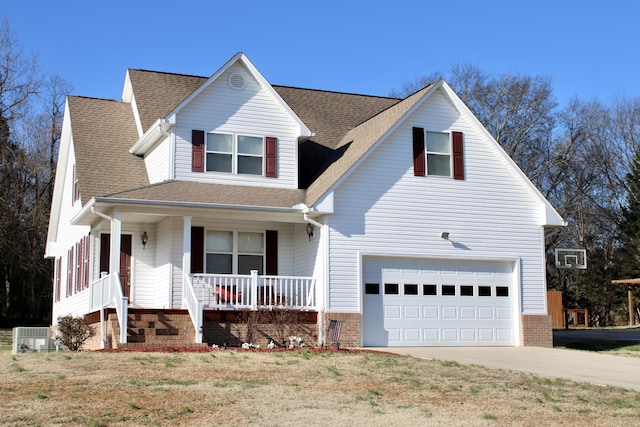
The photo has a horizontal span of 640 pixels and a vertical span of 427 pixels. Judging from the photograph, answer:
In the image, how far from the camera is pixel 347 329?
806 inches

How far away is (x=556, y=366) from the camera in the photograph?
16391 millimetres

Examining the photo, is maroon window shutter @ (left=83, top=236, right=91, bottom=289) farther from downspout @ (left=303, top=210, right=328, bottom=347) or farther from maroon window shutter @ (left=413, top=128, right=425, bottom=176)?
maroon window shutter @ (left=413, top=128, right=425, bottom=176)

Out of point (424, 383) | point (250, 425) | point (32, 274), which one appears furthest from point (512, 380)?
point (32, 274)

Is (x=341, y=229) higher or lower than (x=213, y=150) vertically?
lower

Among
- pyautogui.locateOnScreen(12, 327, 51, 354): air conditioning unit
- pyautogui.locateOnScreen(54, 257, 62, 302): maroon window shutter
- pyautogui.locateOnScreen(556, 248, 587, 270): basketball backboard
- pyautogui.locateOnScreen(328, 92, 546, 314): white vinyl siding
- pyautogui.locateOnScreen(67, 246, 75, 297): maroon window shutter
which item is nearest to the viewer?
pyautogui.locateOnScreen(12, 327, 51, 354): air conditioning unit

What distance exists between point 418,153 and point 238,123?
5032mm

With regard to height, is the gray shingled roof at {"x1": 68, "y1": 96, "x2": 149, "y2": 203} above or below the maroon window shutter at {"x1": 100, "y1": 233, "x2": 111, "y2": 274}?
above

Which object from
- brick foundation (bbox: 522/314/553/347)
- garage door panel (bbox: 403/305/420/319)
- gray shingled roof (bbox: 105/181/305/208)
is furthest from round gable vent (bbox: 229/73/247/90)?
brick foundation (bbox: 522/314/553/347)

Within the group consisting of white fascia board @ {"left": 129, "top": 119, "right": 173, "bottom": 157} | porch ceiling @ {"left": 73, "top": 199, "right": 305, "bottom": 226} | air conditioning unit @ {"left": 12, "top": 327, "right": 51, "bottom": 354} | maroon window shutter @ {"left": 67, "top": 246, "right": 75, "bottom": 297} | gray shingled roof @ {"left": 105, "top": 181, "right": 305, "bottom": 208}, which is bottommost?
air conditioning unit @ {"left": 12, "top": 327, "right": 51, "bottom": 354}

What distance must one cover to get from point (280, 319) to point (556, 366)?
22.5 ft

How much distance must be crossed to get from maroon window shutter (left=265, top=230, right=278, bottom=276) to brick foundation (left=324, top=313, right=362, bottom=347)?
250 centimetres

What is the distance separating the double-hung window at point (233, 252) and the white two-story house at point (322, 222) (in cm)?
4

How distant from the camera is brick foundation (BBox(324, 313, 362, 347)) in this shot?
20.3m

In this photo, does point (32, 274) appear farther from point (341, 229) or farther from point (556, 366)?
point (556, 366)
